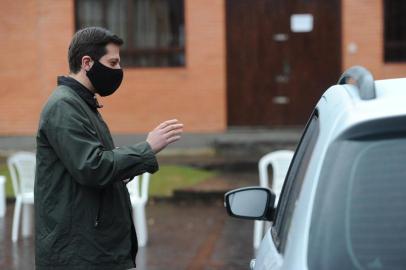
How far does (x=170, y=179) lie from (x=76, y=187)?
757 centimetres

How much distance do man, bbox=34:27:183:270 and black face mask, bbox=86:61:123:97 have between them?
91mm

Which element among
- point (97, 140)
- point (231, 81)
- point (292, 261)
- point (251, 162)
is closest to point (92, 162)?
point (97, 140)

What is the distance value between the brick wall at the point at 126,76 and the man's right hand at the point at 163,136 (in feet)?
31.1

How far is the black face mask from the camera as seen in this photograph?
4078 mm

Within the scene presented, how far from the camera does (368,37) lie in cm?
1326

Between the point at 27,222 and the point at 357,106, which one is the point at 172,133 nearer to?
the point at 357,106

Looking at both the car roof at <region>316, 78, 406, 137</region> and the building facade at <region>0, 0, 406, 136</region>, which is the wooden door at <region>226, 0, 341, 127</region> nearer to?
the building facade at <region>0, 0, 406, 136</region>

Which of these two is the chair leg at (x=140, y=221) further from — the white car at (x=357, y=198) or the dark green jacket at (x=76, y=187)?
the white car at (x=357, y=198)

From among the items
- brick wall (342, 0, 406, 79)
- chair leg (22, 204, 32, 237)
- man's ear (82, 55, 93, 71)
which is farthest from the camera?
brick wall (342, 0, 406, 79)

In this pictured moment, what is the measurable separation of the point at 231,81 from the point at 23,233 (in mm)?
5783

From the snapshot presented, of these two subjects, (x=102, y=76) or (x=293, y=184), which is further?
(x=102, y=76)

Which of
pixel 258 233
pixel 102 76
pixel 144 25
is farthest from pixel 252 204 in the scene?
pixel 144 25

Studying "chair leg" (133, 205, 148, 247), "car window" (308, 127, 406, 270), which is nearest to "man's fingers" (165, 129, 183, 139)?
"car window" (308, 127, 406, 270)

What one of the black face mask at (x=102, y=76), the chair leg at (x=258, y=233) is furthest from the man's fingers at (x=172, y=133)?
the chair leg at (x=258, y=233)
